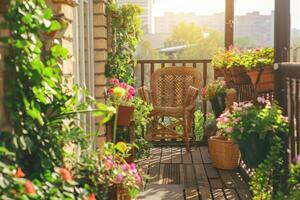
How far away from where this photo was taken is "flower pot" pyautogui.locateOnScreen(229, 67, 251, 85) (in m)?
3.73

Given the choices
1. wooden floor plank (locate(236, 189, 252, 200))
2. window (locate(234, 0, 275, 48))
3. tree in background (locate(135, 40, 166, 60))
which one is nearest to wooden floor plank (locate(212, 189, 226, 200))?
wooden floor plank (locate(236, 189, 252, 200))

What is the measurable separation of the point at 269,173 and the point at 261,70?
3.37 ft

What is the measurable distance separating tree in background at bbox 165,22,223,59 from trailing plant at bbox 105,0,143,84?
325 cm

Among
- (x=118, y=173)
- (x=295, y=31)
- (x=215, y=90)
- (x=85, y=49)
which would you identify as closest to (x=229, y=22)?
(x=215, y=90)

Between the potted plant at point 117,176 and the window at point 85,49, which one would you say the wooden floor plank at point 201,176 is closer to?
the window at point 85,49

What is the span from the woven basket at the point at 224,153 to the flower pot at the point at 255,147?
49.7 inches

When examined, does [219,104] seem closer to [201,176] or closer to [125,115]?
[201,176]

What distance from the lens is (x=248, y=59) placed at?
138 inches

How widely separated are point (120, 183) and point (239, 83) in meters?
2.02

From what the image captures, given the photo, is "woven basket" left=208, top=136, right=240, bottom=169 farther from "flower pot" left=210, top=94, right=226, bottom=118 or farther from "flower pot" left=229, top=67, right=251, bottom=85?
"flower pot" left=229, top=67, right=251, bottom=85

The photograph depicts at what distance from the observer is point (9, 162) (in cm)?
167

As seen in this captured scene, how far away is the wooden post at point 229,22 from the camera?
199 inches

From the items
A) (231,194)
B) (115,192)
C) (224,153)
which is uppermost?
(115,192)

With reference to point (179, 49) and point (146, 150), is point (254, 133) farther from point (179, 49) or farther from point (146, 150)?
point (179, 49)
